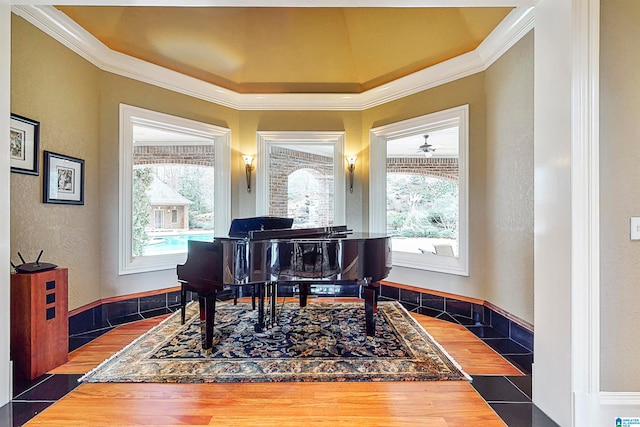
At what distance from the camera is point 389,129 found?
413cm

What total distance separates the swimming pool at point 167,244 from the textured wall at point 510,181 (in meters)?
3.19

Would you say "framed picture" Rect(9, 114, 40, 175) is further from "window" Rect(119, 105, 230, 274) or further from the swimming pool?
the swimming pool

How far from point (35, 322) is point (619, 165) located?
3.68 metres

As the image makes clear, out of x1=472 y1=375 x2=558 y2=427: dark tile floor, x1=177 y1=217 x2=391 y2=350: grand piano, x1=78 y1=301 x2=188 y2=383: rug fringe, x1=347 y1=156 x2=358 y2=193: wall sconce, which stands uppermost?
x1=347 y1=156 x2=358 y2=193: wall sconce

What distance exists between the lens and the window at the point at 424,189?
Answer: 11.8ft

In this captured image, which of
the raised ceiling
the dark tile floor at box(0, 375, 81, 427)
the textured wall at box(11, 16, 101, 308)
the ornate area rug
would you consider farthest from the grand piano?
the raised ceiling

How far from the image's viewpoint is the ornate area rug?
2248 millimetres

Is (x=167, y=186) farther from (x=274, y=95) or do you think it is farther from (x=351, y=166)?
(x=351, y=166)

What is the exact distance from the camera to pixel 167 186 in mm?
4102

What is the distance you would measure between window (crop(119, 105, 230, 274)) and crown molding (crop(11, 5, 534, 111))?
0.42 meters

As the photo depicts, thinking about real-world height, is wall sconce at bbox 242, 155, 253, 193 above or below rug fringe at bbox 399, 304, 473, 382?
above

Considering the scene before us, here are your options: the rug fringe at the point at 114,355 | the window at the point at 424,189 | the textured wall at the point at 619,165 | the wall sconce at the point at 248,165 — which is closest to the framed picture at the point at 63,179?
the rug fringe at the point at 114,355

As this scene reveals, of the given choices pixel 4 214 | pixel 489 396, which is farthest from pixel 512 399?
pixel 4 214

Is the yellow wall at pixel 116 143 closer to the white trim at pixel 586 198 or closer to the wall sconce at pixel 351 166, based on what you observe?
the wall sconce at pixel 351 166
